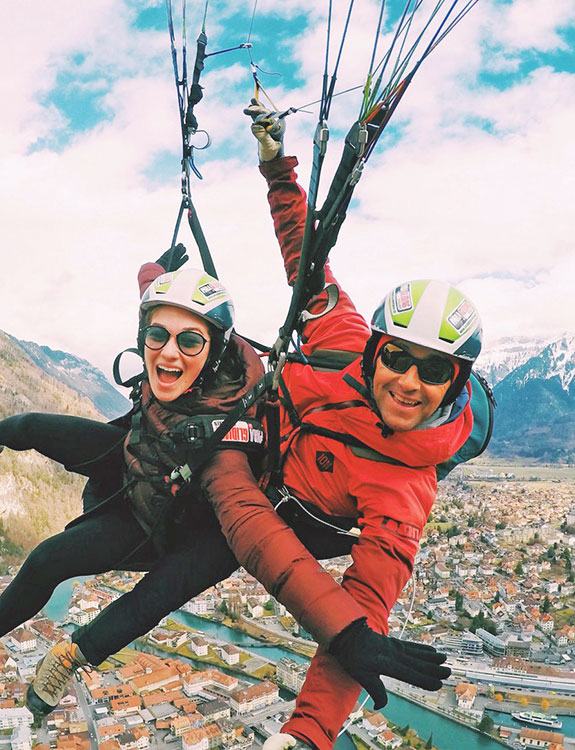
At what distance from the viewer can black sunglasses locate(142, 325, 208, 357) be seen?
6.72ft

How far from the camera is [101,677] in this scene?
20.0 m

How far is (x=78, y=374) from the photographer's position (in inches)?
3265

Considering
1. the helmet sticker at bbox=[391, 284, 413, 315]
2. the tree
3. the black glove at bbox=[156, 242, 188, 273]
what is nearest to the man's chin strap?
the helmet sticker at bbox=[391, 284, 413, 315]

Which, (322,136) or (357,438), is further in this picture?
(357,438)

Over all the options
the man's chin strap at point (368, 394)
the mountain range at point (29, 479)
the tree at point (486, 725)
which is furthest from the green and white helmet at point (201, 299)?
the mountain range at point (29, 479)

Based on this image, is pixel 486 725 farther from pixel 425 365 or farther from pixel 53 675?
pixel 425 365

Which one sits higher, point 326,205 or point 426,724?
point 326,205

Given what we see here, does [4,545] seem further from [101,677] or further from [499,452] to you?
[499,452]

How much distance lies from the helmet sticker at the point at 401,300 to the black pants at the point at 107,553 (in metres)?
0.75

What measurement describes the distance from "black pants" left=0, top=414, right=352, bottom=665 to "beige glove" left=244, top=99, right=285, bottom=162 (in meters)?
1.18

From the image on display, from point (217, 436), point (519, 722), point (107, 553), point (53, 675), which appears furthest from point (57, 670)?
point (519, 722)

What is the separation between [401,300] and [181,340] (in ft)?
2.33

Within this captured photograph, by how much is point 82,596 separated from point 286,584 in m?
27.0

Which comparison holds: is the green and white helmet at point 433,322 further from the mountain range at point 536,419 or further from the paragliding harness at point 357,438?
the mountain range at point 536,419
